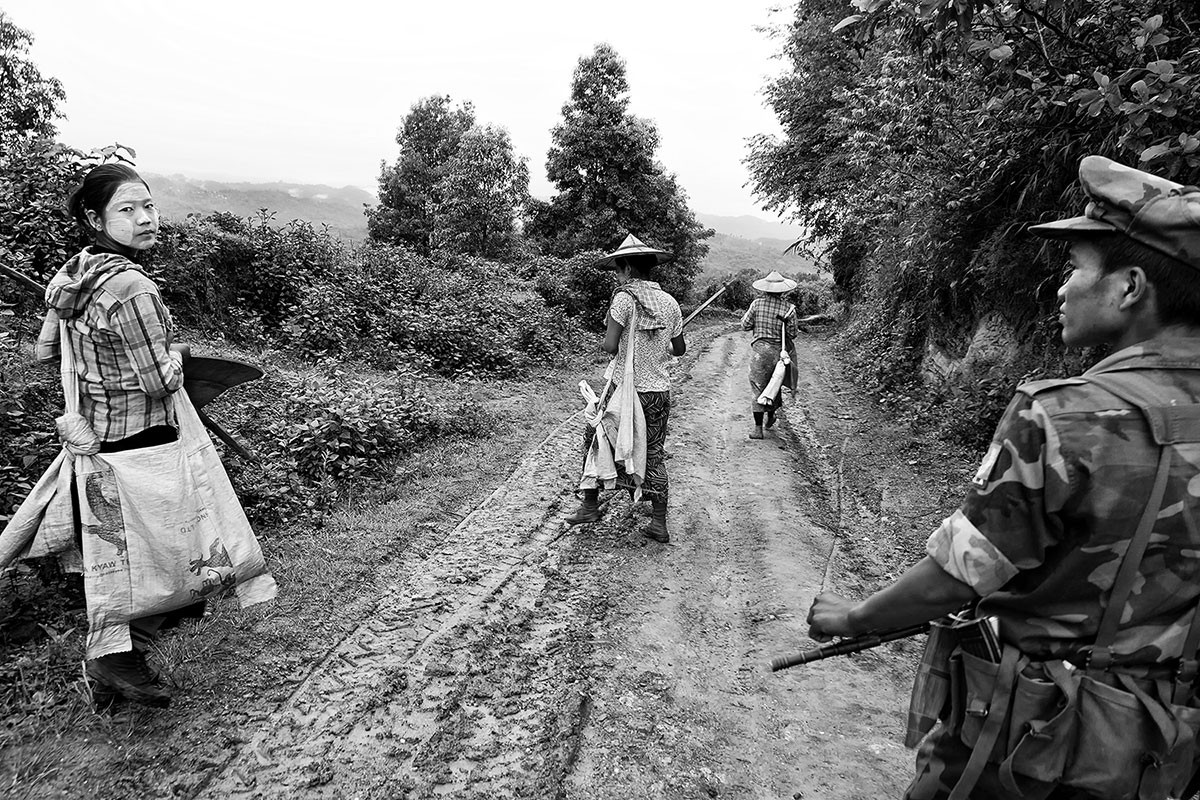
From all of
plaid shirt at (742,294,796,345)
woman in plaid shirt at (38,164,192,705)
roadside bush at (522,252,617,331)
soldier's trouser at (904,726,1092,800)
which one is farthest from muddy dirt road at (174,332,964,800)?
roadside bush at (522,252,617,331)

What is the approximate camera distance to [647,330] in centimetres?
497

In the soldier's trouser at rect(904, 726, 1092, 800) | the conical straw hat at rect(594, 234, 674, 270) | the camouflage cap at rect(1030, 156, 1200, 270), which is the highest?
the conical straw hat at rect(594, 234, 674, 270)

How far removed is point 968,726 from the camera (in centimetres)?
150

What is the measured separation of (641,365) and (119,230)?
126 inches

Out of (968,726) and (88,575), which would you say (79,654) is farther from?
(968,726)

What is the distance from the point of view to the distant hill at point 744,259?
5488cm

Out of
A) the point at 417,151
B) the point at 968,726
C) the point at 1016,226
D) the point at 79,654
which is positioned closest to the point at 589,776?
the point at 968,726

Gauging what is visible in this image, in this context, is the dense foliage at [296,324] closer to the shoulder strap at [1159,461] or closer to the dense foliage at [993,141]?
the shoulder strap at [1159,461]

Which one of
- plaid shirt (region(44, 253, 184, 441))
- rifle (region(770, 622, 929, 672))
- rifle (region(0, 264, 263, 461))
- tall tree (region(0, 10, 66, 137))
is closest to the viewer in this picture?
rifle (region(770, 622, 929, 672))

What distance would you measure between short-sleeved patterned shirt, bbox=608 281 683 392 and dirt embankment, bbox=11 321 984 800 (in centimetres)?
117

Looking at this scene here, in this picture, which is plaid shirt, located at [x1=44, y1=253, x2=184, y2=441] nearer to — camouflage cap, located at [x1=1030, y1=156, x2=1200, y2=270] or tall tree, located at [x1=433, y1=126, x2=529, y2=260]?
camouflage cap, located at [x1=1030, y1=156, x2=1200, y2=270]

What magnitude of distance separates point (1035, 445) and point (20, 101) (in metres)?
19.9

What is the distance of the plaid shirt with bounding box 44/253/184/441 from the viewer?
106 inches

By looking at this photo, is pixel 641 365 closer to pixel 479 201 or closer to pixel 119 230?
pixel 119 230
